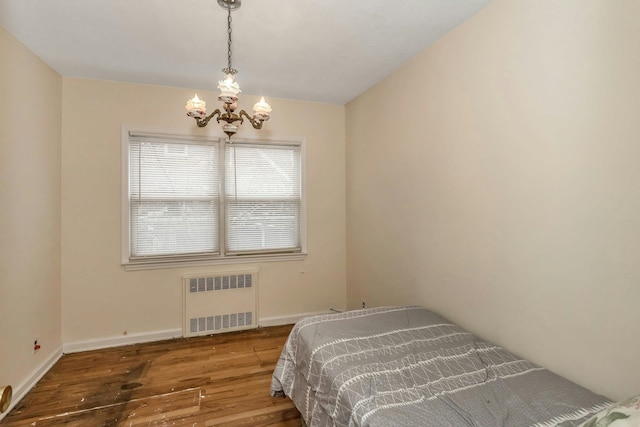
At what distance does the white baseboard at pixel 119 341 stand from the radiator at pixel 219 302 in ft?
0.53

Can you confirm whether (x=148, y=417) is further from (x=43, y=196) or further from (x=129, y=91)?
(x=129, y=91)

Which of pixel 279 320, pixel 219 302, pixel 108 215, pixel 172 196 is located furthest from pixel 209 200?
pixel 279 320

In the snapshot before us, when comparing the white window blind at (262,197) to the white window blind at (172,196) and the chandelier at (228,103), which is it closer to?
the white window blind at (172,196)

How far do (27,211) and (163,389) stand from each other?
174 centimetres

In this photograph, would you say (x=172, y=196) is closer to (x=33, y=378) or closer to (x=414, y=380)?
(x=33, y=378)

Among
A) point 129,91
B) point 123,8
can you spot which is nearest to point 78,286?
point 129,91

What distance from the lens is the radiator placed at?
10.8 ft

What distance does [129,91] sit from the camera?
3.10 meters

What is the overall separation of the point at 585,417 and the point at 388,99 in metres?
2.66

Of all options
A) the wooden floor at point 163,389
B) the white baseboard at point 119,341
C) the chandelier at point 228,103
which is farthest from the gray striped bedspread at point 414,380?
the white baseboard at point 119,341

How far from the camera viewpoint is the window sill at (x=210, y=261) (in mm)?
3156

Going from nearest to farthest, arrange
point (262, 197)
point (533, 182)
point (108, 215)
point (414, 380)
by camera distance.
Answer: point (414, 380) < point (533, 182) < point (108, 215) < point (262, 197)

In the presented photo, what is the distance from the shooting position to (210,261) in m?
3.41

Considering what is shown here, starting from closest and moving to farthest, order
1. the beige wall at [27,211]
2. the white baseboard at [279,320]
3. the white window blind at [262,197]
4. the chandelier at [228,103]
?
the chandelier at [228,103], the beige wall at [27,211], the white window blind at [262,197], the white baseboard at [279,320]
